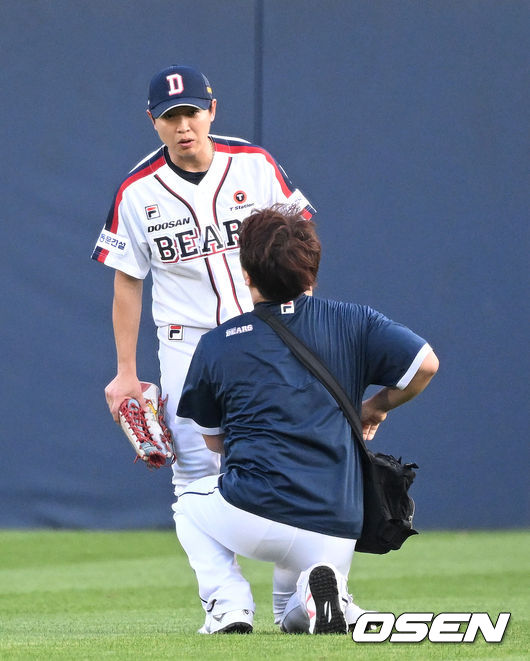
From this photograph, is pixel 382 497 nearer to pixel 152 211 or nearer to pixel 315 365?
pixel 315 365

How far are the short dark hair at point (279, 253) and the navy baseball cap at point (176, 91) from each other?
3.01ft

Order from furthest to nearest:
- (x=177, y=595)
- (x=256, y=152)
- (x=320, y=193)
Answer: (x=320, y=193) < (x=177, y=595) < (x=256, y=152)

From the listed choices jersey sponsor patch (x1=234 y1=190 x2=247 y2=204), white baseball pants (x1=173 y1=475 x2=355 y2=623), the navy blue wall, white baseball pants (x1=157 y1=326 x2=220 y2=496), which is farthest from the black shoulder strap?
the navy blue wall

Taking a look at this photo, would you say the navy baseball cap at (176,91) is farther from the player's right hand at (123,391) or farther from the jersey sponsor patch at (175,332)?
the player's right hand at (123,391)

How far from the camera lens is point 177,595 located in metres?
5.85

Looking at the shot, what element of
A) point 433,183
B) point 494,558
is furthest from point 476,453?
point 433,183

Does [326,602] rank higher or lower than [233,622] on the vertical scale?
higher

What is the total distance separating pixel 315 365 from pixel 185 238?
115 cm

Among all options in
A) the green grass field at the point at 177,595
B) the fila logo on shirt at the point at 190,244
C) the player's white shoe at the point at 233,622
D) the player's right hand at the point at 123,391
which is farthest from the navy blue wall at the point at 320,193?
the player's white shoe at the point at 233,622

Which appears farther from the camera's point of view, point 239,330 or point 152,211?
point 152,211

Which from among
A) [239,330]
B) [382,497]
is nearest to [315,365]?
[239,330]

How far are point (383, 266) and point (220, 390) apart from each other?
4782 millimetres

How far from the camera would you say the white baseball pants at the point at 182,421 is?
4.29 m
